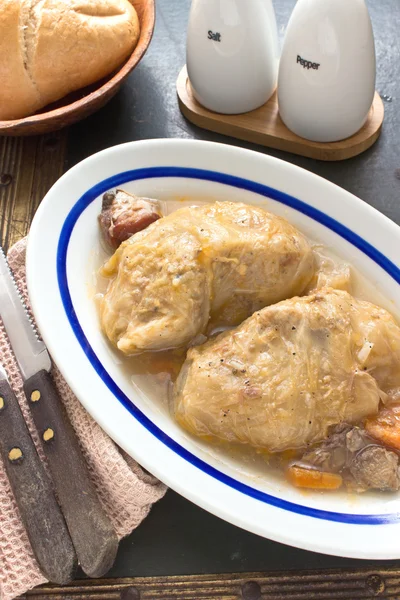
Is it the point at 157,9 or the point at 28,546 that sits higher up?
the point at 157,9

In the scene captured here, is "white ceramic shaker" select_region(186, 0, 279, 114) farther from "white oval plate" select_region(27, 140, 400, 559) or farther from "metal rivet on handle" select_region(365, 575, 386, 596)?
"metal rivet on handle" select_region(365, 575, 386, 596)

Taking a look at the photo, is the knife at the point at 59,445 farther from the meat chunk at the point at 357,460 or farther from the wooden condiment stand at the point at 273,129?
the wooden condiment stand at the point at 273,129

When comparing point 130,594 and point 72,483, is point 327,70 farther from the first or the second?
point 130,594

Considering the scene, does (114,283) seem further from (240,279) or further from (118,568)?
(118,568)

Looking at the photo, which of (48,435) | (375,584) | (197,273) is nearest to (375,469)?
(375,584)

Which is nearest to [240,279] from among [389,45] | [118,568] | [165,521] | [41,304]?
[41,304]

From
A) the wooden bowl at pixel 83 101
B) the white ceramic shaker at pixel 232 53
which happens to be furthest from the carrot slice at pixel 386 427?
the wooden bowl at pixel 83 101

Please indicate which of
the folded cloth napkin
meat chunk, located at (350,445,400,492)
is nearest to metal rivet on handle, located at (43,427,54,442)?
the folded cloth napkin
